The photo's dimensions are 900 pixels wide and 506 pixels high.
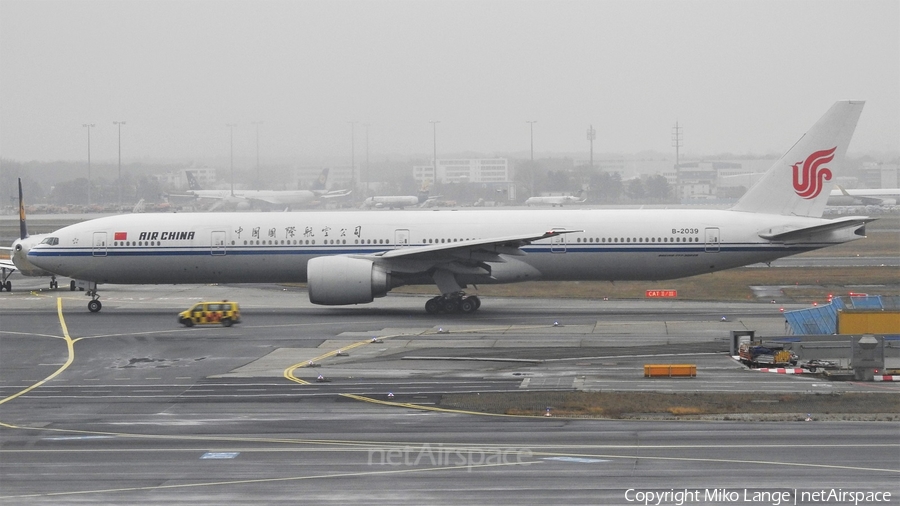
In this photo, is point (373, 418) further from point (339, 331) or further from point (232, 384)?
point (339, 331)

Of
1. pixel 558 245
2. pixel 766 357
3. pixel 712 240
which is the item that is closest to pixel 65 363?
pixel 558 245

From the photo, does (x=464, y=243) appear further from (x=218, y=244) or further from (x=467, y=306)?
(x=218, y=244)

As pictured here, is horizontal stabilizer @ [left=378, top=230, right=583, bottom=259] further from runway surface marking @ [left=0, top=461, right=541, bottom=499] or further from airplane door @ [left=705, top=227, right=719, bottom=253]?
runway surface marking @ [left=0, top=461, right=541, bottom=499]

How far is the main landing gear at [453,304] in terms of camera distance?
38.1 m

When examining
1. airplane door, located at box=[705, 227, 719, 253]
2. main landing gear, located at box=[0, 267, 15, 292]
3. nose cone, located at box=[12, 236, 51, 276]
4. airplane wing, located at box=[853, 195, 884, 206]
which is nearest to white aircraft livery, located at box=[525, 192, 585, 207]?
airplane wing, located at box=[853, 195, 884, 206]

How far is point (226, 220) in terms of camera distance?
39.7 metres

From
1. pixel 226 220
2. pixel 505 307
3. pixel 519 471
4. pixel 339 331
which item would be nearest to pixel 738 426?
pixel 519 471

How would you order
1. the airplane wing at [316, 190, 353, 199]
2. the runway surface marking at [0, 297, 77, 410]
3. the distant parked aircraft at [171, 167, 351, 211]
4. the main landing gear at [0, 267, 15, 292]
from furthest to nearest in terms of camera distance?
1. the airplane wing at [316, 190, 353, 199]
2. the distant parked aircraft at [171, 167, 351, 211]
3. the main landing gear at [0, 267, 15, 292]
4. the runway surface marking at [0, 297, 77, 410]

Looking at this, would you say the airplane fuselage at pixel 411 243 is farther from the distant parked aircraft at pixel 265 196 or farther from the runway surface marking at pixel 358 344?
the distant parked aircraft at pixel 265 196

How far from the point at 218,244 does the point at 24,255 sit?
14.6 meters

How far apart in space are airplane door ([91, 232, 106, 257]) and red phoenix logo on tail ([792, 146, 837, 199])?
27.7 metres

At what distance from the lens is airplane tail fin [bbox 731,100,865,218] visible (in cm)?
3788

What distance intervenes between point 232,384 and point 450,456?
9425 mm

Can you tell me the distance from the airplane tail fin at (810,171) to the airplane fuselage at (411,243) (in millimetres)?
731
